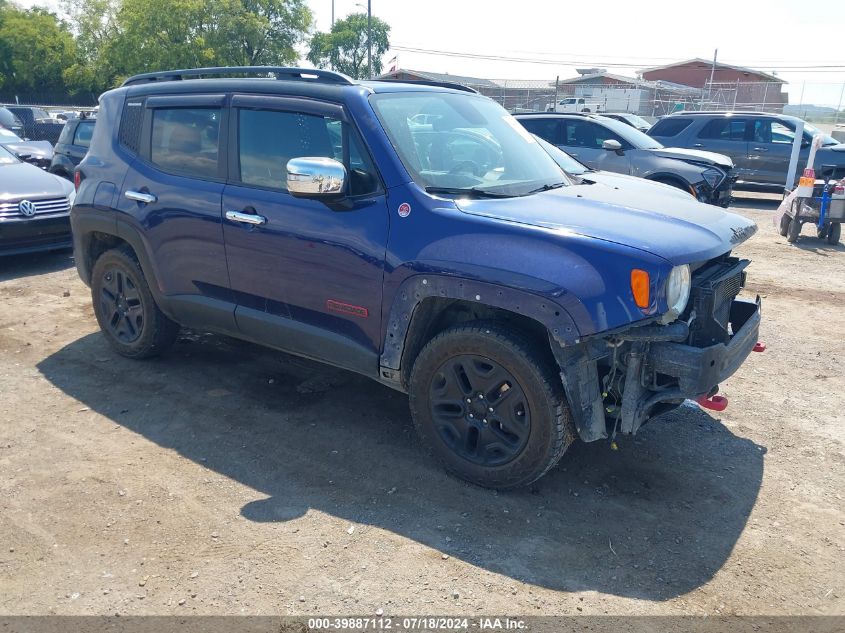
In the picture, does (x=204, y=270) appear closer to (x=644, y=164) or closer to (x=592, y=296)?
(x=592, y=296)

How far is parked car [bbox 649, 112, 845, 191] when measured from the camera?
1404 cm

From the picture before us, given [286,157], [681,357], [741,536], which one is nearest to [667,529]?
[741,536]

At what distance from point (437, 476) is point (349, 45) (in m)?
76.1

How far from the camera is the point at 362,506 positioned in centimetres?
349

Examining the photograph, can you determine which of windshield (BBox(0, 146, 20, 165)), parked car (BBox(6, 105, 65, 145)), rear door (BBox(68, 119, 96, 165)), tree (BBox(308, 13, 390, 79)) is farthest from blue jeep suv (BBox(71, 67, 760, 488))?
tree (BBox(308, 13, 390, 79))

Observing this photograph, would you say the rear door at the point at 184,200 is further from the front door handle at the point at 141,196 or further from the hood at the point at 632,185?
the hood at the point at 632,185

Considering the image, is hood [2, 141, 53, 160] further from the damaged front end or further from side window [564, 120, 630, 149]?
the damaged front end

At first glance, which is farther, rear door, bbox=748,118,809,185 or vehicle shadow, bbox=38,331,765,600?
rear door, bbox=748,118,809,185

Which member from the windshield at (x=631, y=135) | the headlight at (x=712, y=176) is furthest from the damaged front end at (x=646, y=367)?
the windshield at (x=631, y=135)

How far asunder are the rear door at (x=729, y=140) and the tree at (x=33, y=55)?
53.1 meters

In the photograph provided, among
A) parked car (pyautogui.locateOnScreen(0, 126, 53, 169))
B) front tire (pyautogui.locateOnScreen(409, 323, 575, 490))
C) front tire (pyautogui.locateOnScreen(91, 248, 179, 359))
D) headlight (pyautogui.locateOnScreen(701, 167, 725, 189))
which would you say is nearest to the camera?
front tire (pyautogui.locateOnScreen(409, 323, 575, 490))

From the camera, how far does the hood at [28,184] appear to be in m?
8.11

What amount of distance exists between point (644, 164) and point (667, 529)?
28.4ft

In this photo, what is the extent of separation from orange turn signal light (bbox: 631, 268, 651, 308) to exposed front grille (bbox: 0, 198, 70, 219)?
24.8 feet
